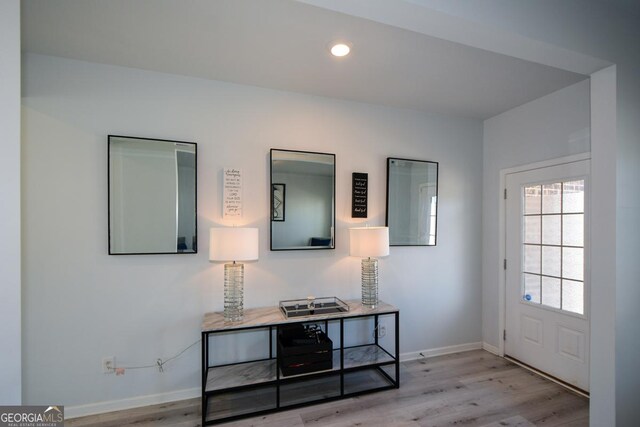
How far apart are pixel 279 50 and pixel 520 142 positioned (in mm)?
2533

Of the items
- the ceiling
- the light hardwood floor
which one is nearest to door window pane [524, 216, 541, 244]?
the ceiling

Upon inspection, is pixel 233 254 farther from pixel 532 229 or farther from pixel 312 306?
pixel 532 229

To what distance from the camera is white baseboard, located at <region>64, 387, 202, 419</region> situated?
2174 millimetres

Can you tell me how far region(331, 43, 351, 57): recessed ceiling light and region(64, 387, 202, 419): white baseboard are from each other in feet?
9.04

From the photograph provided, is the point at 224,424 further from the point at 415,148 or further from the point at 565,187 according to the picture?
the point at 565,187

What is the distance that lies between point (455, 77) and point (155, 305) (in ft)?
9.79

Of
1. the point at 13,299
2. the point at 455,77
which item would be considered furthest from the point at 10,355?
the point at 455,77

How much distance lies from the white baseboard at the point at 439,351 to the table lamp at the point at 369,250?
2.82ft

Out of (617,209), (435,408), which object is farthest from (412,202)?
(435,408)

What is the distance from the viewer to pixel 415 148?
3.18 metres

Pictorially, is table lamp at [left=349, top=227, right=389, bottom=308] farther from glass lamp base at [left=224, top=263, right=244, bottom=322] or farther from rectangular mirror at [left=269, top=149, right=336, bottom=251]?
glass lamp base at [left=224, top=263, right=244, bottom=322]

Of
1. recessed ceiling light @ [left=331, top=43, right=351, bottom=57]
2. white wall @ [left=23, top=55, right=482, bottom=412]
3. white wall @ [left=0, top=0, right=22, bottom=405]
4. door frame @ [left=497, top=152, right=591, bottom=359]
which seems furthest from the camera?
door frame @ [left=497, top=152, right=591, bottom=359]

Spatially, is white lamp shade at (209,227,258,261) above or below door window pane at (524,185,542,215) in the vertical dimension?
below

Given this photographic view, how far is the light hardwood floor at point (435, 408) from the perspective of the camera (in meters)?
2.15
